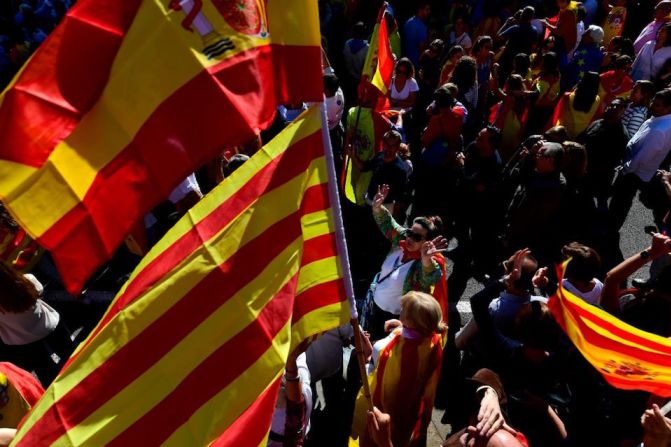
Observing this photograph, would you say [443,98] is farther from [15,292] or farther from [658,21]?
[658,21]

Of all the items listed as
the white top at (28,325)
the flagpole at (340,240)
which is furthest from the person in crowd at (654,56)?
the white top at (28,325)

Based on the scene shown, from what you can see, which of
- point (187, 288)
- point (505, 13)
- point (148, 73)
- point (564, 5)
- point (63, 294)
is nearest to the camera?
point (148, 73)

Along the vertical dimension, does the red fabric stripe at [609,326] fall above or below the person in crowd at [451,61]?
above

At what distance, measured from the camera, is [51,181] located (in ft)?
6.48

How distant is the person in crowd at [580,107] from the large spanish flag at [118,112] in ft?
17.7

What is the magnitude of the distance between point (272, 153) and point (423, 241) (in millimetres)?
2190

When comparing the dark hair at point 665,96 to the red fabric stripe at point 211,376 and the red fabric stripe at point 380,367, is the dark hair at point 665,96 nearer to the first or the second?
the red fabric stripe at point 380,367

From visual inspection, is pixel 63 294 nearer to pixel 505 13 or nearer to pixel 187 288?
pixel 187 288

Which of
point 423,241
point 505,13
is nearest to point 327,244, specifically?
point 423,241

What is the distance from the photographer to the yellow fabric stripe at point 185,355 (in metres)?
2.15

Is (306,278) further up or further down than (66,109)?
further down

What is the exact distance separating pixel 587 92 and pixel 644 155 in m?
0.98

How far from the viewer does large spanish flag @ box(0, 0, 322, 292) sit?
197 centimetres

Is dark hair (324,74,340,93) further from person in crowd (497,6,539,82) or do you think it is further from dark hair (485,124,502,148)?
person in crowd (497,6,539,82)
